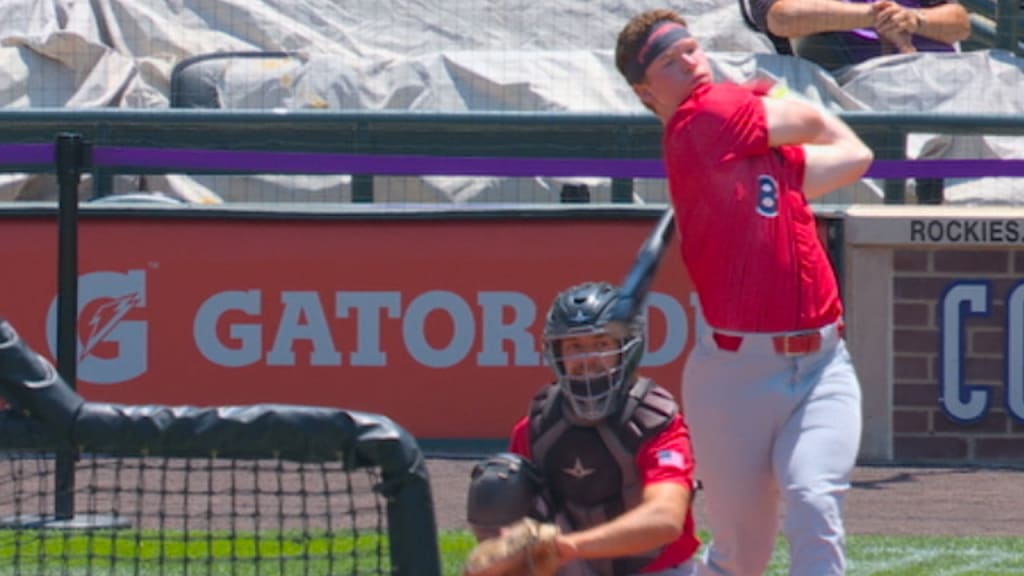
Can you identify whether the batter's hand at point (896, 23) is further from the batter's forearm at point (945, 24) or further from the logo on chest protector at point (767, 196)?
the logo on chest protector at point (767, 196)

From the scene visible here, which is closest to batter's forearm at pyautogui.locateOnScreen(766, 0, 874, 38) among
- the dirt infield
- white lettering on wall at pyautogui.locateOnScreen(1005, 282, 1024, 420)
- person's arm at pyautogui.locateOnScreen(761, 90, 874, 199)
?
white lettering on wall at pyautogui.locateOnScreen(1005, 282, 1024, 420)

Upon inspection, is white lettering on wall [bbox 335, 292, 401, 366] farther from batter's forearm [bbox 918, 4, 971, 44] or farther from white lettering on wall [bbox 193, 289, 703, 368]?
batter's forearm [bbox 918, 4, 971, 44]

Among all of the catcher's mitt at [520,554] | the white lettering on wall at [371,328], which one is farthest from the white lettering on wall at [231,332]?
the catcher's mitt at [520,554]

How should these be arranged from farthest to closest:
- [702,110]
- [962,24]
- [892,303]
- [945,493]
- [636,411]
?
[962,24] → [892,303] → [945,493] → [702,110] → [636,411]

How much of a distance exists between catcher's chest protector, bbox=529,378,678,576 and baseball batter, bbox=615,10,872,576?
0.48m

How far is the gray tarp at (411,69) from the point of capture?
9953mm

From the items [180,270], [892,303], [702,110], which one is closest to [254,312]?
[180,270]

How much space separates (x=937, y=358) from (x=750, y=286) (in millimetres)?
4726

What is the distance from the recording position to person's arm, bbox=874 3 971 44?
1048 centimetres

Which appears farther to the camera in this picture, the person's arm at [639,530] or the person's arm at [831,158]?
the person's arm at [831,158]

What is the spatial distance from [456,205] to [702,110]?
15.8ft

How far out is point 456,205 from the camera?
9.50 meters

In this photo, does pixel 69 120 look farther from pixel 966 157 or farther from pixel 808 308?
pixel 808 308

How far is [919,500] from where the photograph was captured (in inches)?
324
